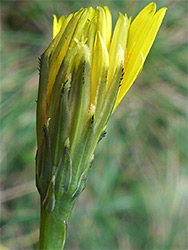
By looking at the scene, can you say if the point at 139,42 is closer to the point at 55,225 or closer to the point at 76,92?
the point at 76,92

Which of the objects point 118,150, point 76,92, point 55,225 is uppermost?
point 76,92

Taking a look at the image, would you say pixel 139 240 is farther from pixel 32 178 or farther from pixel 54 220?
pixel 54 220

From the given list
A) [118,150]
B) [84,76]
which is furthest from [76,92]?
[118,150]

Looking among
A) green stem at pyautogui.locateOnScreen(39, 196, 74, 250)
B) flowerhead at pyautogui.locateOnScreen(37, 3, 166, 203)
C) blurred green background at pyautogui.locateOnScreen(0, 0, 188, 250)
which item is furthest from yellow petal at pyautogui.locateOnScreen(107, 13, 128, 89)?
blurred green background at pyautogui.locateOnScreen(0, 0, 188, 250)

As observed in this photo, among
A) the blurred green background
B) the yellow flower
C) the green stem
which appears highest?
the yellow flower

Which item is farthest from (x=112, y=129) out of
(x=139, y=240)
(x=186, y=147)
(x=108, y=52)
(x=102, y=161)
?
(x=108, y=52)

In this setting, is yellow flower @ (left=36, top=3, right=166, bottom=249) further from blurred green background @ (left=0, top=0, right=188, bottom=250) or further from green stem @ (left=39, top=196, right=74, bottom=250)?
blurred green background @ (left=0, top=0, right=188, bottom=250)

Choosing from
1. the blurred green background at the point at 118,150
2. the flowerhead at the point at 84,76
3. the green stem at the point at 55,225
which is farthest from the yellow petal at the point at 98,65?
the blurred green background at the point at 118,150
